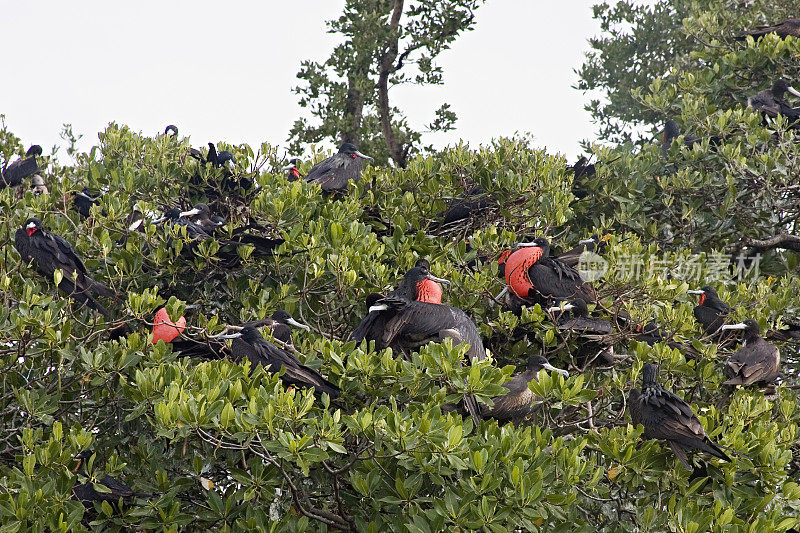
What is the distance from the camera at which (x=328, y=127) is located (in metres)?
11.1

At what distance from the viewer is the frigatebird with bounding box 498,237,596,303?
18.0ft

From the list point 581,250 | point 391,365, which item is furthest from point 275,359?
point 581,250

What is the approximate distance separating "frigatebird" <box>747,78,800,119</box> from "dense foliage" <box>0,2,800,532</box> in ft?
0.79

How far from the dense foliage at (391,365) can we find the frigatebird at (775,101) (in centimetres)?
24

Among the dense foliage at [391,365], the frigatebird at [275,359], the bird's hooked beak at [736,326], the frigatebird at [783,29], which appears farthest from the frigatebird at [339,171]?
the frigatebird at [783,29]

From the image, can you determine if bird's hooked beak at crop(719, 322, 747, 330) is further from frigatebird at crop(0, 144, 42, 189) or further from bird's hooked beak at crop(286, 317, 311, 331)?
frigatebird at crop(0, 144, 42, 189)

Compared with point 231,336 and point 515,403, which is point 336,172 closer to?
point 231,336

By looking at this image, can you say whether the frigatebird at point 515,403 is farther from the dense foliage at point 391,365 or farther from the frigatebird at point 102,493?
the frigatebird at point 102,493

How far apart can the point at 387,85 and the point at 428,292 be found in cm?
654

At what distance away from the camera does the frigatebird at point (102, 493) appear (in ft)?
12.8

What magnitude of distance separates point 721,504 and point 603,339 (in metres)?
1.56

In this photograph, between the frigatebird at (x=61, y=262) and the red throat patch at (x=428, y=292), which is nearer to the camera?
the red throat patch at (x=428, y=292)

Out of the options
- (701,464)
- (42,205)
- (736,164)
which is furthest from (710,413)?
(42,205)

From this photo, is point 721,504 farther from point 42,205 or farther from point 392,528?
point 42,205
